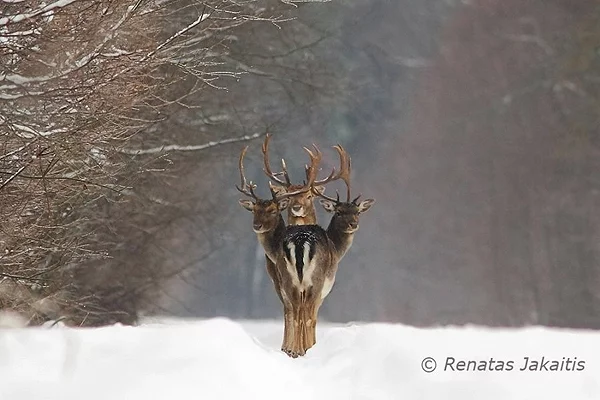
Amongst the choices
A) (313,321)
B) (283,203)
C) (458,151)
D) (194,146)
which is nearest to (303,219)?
(283,203)

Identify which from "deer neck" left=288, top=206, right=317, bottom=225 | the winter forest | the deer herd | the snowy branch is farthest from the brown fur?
the snowy branch

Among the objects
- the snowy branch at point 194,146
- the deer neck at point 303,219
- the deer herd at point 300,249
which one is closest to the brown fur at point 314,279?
the deer herd at point 300,249

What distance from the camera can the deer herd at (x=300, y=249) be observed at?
10.2ft

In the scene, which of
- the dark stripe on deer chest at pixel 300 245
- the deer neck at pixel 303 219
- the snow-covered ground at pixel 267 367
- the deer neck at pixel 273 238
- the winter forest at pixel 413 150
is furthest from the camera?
the winter forest at pixel 413 150

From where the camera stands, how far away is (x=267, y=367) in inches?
107

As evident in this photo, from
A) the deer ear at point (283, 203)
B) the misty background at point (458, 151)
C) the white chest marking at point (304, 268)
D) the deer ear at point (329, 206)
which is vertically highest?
the deer ear at point (283, 203)

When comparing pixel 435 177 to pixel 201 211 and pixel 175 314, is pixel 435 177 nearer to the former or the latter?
pixel 201 211

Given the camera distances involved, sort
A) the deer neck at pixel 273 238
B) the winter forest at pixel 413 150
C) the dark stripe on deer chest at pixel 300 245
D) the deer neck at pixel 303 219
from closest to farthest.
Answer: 1. the dark stripe on deer chest at pixel 300 245
2. the deer neck at pixel 273 238
3. the deer neck at pixel 303 219
4. the winter forest at pixel 413 150

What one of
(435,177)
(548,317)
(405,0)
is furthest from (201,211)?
(548,317)

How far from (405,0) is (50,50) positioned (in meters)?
2.18

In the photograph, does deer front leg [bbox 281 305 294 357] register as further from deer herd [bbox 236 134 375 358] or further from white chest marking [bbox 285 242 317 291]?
white chest marking [bbox 285 242 317 291]

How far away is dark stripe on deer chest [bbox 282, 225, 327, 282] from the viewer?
3090 mm

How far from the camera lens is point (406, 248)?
4637 mm

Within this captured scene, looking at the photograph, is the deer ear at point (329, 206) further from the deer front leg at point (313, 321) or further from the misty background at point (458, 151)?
the misty background at point (458, 151)
